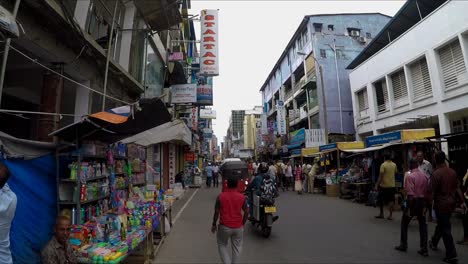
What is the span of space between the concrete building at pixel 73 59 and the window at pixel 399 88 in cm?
1369

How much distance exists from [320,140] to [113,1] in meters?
20.7

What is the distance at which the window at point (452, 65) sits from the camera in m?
14.0

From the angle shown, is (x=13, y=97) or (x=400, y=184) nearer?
(x=13, y=97)

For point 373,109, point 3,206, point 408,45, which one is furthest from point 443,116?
point 3,206

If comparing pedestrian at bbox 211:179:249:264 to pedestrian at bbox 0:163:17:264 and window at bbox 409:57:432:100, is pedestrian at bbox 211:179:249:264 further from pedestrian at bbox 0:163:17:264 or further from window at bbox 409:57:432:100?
window at bbox 409:57:432:100

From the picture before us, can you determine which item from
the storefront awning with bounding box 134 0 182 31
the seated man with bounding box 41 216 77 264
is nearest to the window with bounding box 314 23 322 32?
the storefront awning with bounding box 134 0 182 31

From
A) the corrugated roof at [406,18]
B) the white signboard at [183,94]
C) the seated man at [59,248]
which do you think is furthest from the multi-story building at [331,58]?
the seated man at [59,248]

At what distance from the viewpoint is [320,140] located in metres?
26.8

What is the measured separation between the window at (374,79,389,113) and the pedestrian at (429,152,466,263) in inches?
619

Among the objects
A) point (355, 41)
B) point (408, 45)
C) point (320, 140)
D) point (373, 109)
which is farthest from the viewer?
point (355, 41)

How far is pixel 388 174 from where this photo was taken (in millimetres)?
9734

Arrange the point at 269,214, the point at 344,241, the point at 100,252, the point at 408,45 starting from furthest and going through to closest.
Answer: the point at 408,45 → the point at 269,214 → the point at 344,241 → the point at 100,252

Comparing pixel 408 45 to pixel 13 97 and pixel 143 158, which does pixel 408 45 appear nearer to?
pixel 143 158

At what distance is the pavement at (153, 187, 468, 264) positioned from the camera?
19.7 feet
